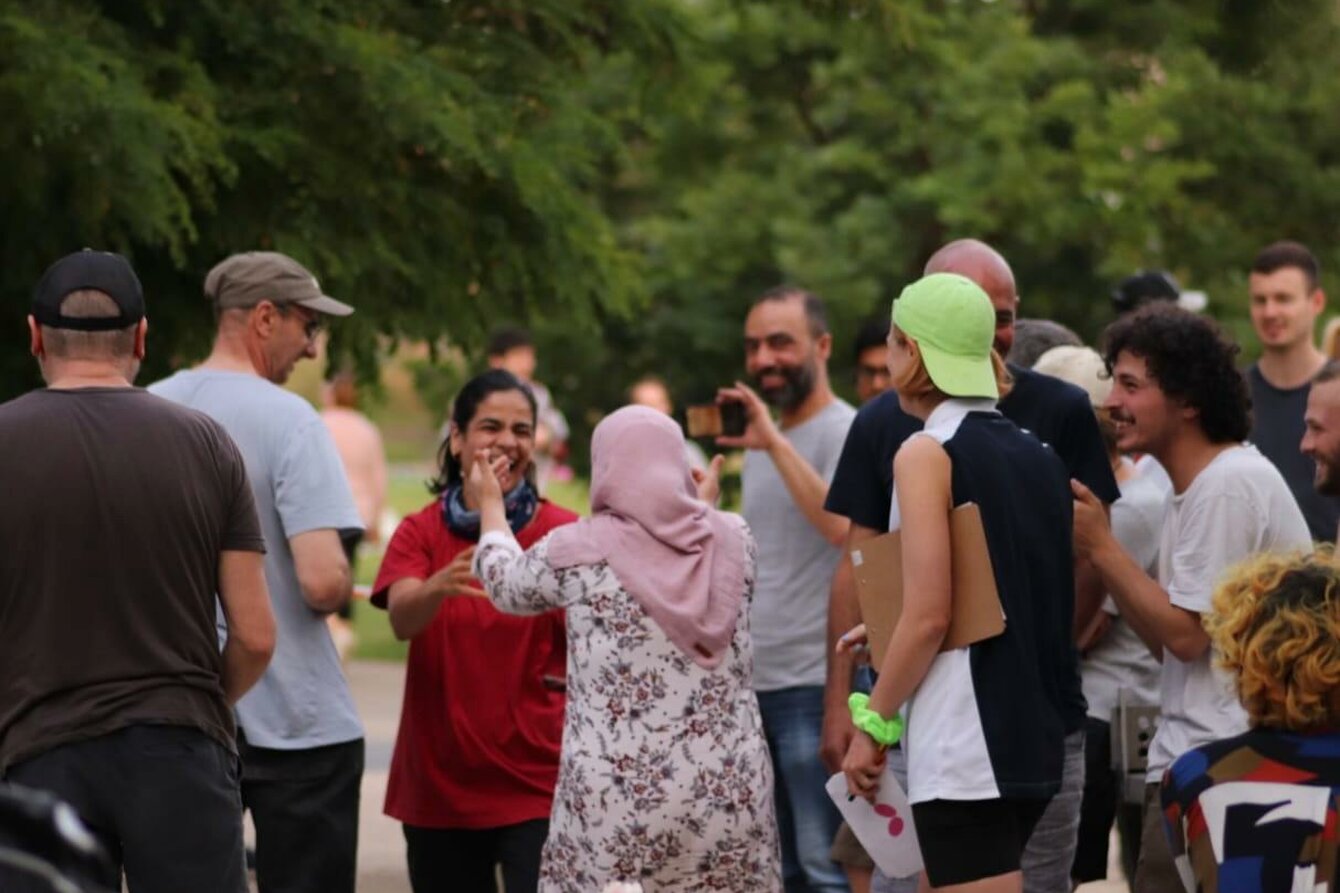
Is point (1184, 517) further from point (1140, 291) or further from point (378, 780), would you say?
point (378, 780)

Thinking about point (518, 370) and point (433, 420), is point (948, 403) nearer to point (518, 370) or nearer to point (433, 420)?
point (518, 370)

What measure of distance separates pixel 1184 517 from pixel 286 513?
228 cm

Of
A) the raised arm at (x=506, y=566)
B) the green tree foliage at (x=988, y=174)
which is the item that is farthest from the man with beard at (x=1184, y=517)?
the green tree foliage at (x=988, y=174)

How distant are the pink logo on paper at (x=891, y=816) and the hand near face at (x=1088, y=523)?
823 mm

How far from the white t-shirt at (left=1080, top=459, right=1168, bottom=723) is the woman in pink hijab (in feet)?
4.15

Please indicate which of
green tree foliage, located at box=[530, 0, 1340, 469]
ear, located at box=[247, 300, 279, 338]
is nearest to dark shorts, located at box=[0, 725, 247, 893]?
ear, located at box=[247, 300, 279, 338]

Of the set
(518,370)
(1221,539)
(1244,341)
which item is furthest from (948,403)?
(1244,341)

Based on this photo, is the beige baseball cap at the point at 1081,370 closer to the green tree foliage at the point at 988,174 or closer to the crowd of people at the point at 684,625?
the crowd of people at the point at 684,625

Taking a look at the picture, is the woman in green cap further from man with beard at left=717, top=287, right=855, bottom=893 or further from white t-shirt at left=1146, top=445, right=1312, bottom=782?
man with beard at left=717, top=287, right=855, bottom=893

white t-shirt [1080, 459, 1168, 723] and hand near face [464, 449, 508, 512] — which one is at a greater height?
hand near face [464, 449, 508, 512]

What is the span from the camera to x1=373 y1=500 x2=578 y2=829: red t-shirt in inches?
253

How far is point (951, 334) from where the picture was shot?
17.0 feet

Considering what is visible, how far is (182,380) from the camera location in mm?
6332

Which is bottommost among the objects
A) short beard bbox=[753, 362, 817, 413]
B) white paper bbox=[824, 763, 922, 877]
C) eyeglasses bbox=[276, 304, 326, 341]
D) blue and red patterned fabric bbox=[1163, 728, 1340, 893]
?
white paper bbox=[824, 763, 922, 877]
